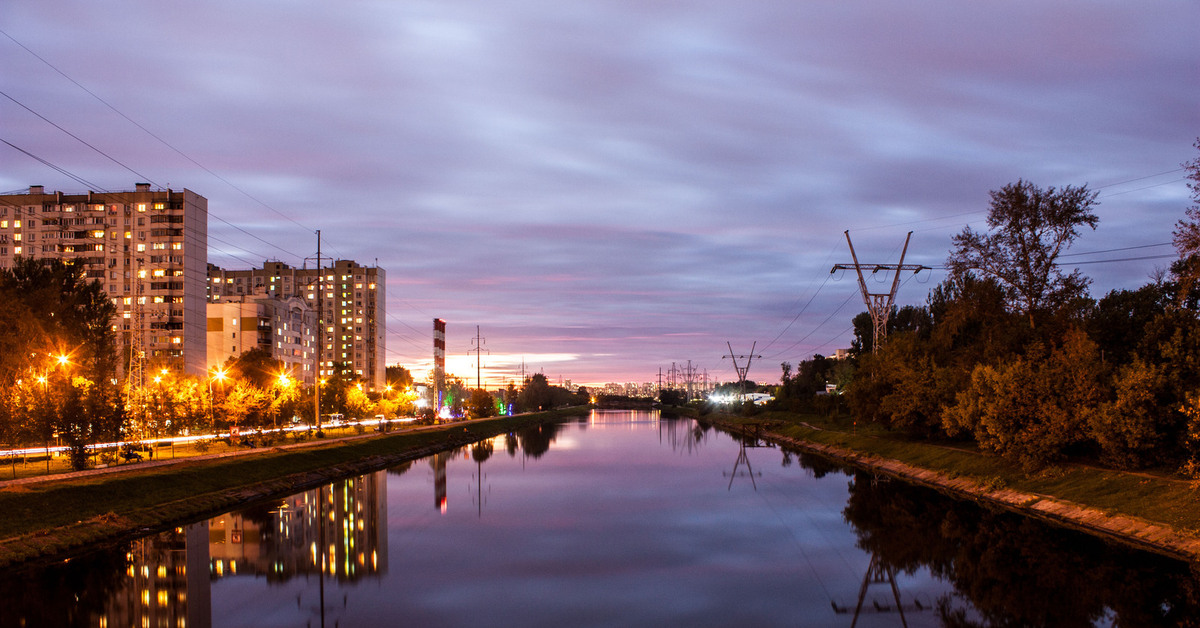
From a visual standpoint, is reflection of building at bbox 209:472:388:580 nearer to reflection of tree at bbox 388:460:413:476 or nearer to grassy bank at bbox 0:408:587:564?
grassy bank at bbox 0:408:587:564

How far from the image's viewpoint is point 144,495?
114 ft

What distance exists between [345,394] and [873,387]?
233 feet

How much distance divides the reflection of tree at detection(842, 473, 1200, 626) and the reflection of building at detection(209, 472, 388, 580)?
1743 centimetres

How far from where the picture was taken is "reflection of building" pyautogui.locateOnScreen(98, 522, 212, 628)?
63.4ft

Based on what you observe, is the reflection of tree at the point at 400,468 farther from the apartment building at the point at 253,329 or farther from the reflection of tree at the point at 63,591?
the apartment building at the point at 253,329

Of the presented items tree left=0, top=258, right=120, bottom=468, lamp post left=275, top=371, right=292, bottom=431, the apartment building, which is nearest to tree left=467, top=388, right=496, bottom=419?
the apartment building

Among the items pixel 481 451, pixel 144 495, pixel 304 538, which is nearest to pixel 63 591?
pixel 304 538

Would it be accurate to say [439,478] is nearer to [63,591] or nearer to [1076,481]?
[63,591]

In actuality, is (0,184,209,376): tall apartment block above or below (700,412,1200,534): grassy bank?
above

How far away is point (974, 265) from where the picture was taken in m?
47.8

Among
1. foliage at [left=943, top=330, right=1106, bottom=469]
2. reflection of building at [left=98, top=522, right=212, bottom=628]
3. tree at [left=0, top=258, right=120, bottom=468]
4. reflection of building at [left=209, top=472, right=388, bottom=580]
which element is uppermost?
tree at [left=0, top=258, right=120, bottom=468]

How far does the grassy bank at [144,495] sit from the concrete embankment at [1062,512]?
35600 millimetres

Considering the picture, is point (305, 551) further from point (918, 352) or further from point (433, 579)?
point (918, 352)

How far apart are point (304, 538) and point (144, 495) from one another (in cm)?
952
